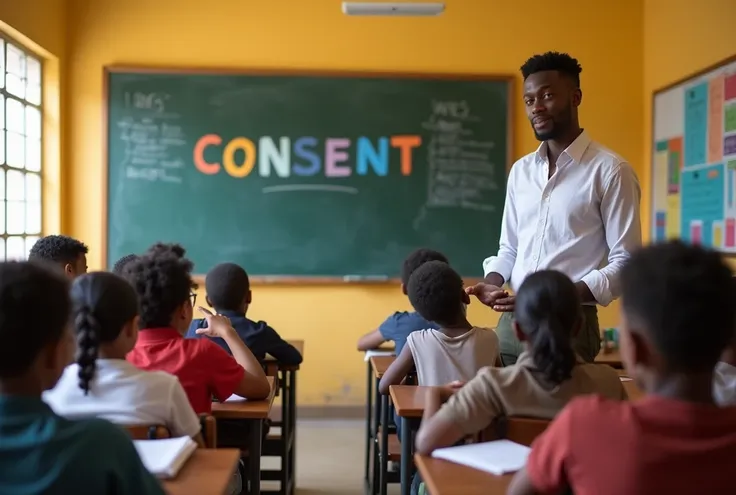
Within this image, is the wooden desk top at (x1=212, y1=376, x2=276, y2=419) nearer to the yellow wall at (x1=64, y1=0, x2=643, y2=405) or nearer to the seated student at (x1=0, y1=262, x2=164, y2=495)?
the seated student at (x1=0, y1=262, x2=164, y2=495)

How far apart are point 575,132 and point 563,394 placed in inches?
47.3

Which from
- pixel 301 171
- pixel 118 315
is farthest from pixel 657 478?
pixel 301 171

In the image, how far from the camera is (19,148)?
4574 millimetres

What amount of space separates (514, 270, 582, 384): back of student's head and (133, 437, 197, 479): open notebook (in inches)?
32.6

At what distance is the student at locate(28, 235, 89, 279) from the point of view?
3148 millimetres

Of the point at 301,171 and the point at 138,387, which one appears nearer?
the point at 138,387

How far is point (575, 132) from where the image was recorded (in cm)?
267

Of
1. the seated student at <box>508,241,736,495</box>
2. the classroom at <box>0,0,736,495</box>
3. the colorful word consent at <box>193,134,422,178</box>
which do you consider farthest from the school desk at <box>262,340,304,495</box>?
the seated student at <box>508,241,736,495</box>

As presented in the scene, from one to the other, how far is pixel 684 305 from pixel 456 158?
13.6ft

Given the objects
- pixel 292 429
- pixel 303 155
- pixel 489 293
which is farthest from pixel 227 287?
pixel 303 155

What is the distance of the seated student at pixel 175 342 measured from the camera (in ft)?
7.35

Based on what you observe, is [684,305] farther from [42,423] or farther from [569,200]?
[569,200]

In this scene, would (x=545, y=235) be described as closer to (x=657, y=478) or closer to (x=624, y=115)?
(x=657, y=478)

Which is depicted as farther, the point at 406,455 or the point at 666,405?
the point at 406,455
